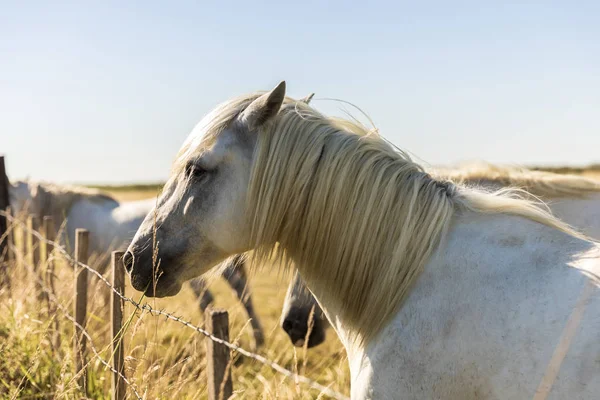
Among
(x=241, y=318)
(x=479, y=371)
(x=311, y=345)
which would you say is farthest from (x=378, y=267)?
(x=241, y=318)

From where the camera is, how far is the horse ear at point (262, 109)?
2.21m

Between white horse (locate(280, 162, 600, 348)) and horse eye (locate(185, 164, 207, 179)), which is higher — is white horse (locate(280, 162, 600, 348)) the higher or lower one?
the lower one

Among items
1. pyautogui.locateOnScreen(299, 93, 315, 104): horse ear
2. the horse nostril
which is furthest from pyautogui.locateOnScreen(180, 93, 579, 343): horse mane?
the horse nostril

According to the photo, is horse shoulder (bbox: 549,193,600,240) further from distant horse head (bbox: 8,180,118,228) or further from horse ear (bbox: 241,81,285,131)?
distant horse head (bbox: 8,180,118,228)

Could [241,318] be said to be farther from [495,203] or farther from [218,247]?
[495,203]

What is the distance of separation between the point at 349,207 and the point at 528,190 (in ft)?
7.33

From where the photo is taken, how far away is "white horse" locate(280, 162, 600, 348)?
3.38m

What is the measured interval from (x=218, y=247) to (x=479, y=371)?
44.1 inches

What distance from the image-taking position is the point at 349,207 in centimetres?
218

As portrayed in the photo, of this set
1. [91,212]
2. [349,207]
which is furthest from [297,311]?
[91,212]

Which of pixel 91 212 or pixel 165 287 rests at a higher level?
pixel 165 287

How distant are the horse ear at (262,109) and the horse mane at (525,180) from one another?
1893 millimetres

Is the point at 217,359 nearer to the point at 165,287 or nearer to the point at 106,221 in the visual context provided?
the point at 165,287

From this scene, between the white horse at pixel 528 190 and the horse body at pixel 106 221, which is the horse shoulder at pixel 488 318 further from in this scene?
the horse body at pixel 106 221
